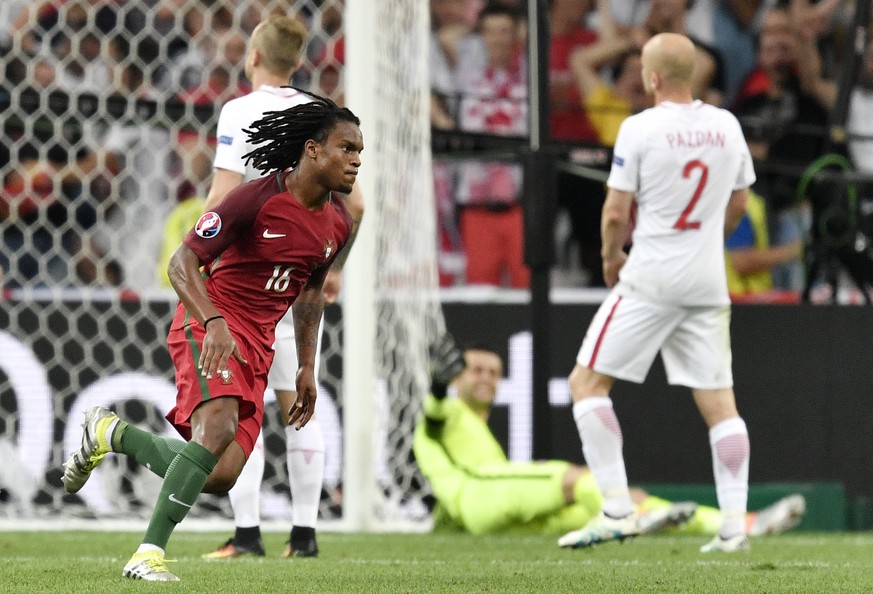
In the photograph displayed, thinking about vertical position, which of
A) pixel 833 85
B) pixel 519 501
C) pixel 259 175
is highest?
pixel 833 85

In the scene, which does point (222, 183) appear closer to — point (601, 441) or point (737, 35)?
point (601, 441)

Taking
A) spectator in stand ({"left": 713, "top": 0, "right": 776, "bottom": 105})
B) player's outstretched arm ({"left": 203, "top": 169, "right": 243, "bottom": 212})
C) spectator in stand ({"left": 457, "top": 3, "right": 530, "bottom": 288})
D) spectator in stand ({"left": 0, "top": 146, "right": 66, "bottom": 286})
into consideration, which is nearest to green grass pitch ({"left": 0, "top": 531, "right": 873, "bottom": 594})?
player's outstretched arm ({"left": 203, "top": 169, "right": 243, "bottom": 212})

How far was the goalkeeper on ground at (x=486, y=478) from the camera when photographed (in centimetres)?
712

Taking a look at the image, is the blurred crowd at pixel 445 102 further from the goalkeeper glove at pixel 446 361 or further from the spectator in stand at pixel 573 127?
the goalkeeper glove at pixel 446 361

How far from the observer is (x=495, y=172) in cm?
967

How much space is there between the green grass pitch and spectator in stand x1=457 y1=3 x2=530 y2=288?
2.56 m

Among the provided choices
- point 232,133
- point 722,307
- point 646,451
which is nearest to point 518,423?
point 646,451

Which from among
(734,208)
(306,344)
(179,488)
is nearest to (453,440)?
(734,208)

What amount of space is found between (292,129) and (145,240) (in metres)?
4.46

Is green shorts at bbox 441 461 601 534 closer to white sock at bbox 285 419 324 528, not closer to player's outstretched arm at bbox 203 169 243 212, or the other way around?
white sock at bbox 285 419 324 528

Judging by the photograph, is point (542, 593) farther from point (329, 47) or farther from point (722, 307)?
point (329, 47)

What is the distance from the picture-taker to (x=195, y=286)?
4273mm

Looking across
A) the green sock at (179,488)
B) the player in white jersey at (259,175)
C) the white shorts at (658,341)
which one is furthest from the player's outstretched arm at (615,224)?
the green sock at (179,488)

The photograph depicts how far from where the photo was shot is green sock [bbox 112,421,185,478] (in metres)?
4.45
